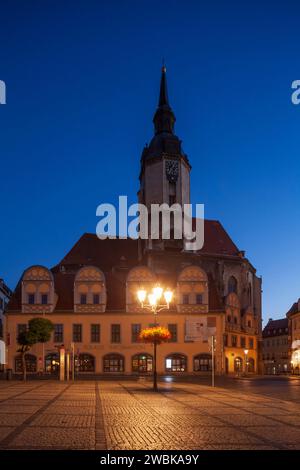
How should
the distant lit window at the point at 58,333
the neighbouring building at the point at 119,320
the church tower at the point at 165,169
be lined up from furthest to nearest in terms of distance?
the church tower at the point at 165,169
the distant lit window at the point at 58,333
the neighbouring building at the point at 119,320

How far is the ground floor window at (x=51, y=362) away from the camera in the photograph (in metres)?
68.2

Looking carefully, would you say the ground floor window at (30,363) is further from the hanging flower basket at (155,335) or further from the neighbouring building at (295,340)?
the neighbouring building at (295,340)

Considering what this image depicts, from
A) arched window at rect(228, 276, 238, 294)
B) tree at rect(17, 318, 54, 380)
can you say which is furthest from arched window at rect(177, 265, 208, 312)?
arched window at rect(228, 276, 238, 294)

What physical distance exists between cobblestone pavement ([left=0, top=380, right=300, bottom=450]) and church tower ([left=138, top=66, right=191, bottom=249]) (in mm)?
65859

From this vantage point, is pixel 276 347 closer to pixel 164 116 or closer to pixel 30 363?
pixel 164 116

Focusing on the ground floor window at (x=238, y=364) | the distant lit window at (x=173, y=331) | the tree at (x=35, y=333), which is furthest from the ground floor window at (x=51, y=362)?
the ground floor window at (x=238, y=364)

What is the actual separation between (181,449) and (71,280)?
6200cm

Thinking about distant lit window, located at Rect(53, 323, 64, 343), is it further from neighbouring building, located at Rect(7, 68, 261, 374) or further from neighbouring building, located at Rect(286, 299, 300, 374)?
neighbouring building, located at Rect(286, 299, 300, 374)

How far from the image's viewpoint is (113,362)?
69562 mm

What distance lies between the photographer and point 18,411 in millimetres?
21031

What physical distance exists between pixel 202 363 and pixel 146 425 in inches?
2098
